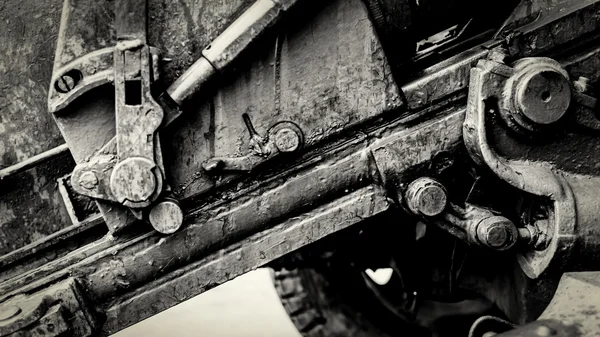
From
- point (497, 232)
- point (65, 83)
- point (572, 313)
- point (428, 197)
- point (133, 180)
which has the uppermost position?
point (65, 83)

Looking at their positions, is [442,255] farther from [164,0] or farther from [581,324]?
[164,0]

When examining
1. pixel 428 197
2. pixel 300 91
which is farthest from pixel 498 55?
pixel 300 91

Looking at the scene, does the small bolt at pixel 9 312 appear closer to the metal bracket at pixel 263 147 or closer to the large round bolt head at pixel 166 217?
the large round bolt head at pixel 166 217

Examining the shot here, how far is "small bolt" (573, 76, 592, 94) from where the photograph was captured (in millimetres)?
1941

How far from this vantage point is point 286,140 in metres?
1.87

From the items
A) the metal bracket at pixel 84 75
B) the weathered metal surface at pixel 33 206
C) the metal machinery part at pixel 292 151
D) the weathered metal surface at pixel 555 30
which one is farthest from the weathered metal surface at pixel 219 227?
the metal bracket at pixel 84 75

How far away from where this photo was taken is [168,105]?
180 centimetres

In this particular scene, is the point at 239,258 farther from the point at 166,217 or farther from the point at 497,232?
the point at 497,232

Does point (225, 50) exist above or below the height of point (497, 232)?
above

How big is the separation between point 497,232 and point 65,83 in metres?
1.09

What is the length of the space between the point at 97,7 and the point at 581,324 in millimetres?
1319

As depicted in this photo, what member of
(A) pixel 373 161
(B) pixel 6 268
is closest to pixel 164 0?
(A) pixel 373 161

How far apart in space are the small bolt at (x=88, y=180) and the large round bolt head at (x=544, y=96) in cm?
103

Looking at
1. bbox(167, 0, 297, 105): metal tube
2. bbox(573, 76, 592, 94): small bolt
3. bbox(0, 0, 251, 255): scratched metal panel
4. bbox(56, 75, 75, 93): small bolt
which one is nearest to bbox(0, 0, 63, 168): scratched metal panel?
bbox(0, 0, 251, 255): scratched metal panel
